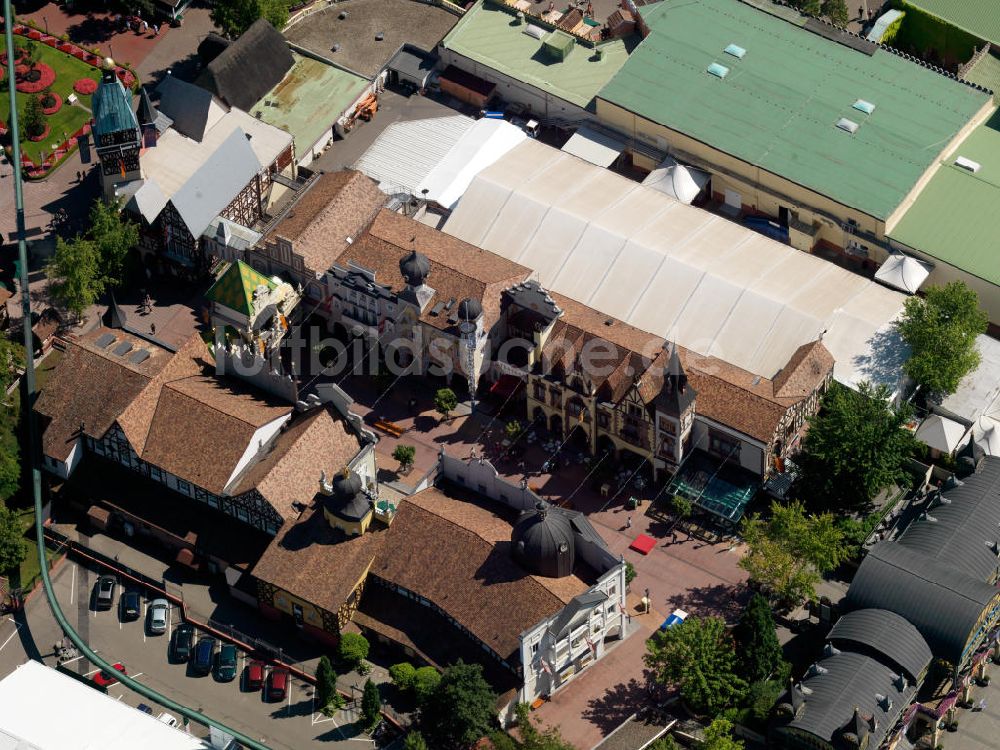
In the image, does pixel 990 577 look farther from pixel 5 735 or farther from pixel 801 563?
pixel 5 735

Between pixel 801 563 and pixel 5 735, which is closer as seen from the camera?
pixel 5 735

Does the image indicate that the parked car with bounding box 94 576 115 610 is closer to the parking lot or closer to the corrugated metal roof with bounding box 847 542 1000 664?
the parking lot

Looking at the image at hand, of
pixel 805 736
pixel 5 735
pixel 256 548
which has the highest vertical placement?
pixel 805 736

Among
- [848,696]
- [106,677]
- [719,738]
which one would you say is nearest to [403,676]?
[106,677]

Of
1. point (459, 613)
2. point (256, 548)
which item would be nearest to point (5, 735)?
point (256, 548)

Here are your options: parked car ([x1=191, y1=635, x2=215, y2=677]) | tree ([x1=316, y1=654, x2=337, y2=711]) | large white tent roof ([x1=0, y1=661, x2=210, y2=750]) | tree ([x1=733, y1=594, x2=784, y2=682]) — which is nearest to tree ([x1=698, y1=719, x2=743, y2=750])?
tree ([x1=733, y1=594, x2=784, y2=682])

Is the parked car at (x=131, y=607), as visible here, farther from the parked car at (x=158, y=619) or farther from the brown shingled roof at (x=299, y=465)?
the brown shingled roof at (x=299, y=465)

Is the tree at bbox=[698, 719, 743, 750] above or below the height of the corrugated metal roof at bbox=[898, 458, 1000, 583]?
below
